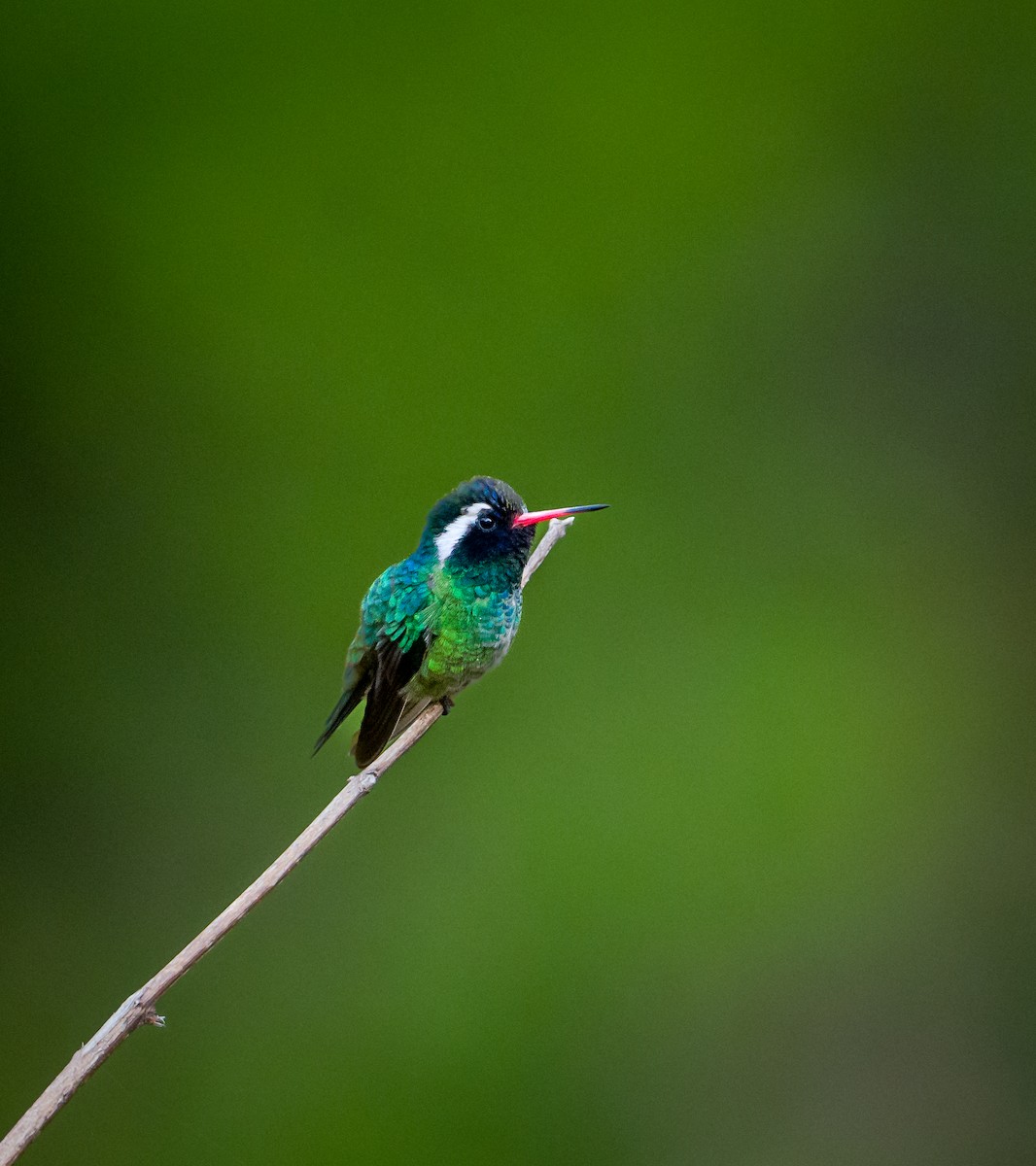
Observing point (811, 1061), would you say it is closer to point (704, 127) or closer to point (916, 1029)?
point (916, 1029)

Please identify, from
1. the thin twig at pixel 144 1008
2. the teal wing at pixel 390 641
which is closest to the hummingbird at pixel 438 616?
the teal wing at pixel 390 641

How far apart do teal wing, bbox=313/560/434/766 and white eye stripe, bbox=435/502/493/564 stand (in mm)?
56

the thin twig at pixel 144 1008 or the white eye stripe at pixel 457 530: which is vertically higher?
the white eye stripe at pixel 457 530

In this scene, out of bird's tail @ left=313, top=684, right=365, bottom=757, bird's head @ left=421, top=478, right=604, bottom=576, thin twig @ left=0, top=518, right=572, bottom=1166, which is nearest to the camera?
thin twig @ left=0, top=518, right=572, bottom=1166

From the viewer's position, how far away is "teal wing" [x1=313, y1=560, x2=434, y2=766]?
2.31m

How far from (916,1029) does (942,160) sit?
2986 mm

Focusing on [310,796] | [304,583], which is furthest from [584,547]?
A: [310,796]

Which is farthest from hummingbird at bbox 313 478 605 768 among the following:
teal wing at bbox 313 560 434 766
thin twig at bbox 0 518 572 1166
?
thin twig at bbox 0 518 572 1166

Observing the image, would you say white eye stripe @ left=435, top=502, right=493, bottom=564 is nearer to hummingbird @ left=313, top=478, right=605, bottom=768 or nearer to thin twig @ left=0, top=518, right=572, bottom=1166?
hummingbird @ left=313, top=478, right=605, bottom=768

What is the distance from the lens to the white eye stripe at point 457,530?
7.35 ft

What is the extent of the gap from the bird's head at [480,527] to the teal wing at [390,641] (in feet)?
0.26

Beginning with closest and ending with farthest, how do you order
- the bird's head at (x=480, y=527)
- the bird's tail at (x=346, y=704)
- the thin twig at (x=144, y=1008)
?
1. the thin twig at (x=144, y=1008)
2. the bird's head at (x=480, y=527)
3. the bird's tail at (x=346, y=704)

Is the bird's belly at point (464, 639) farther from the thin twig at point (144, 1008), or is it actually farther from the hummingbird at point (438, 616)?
the thin twig at point (144, 1008)

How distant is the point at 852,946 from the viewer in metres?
4.46
